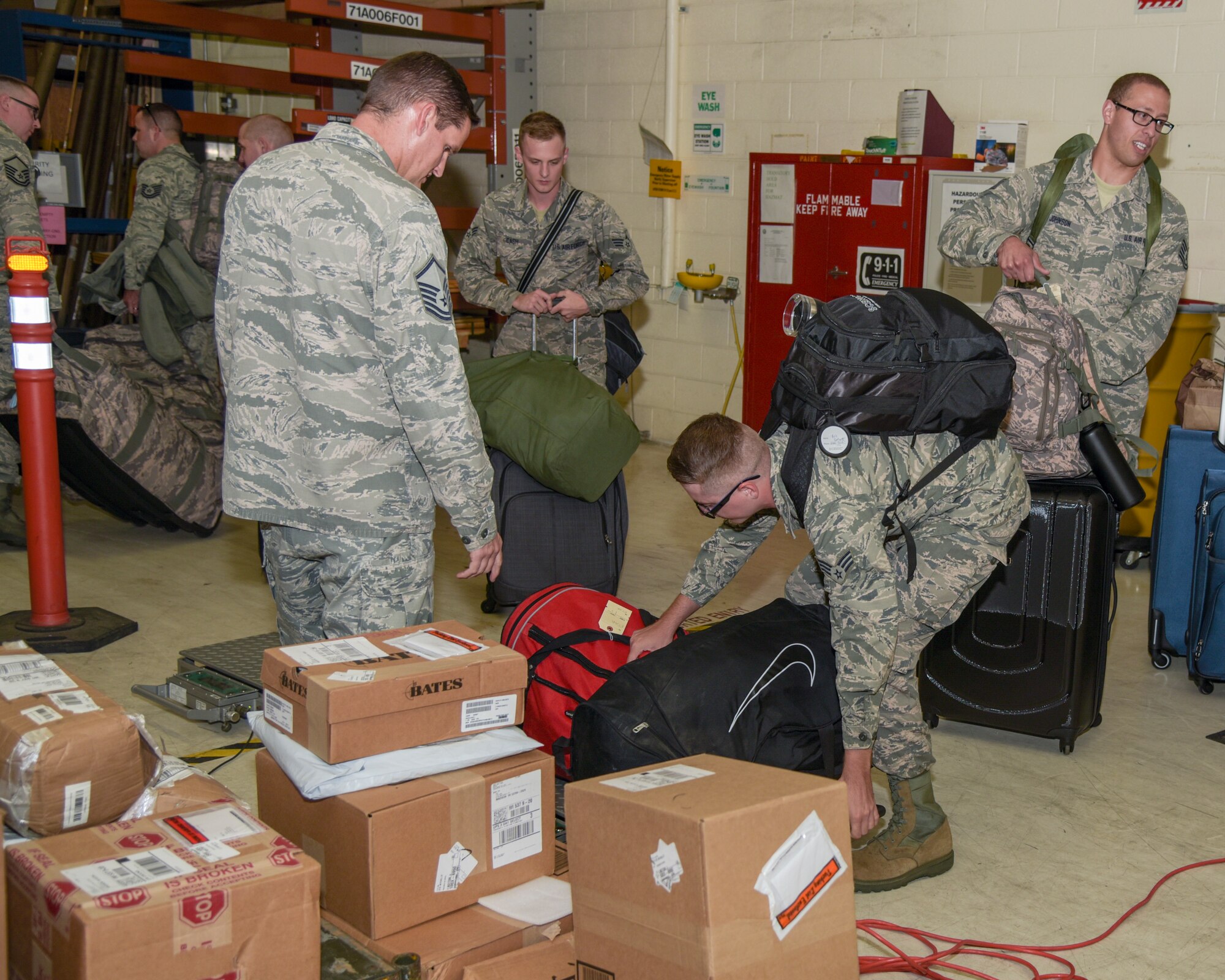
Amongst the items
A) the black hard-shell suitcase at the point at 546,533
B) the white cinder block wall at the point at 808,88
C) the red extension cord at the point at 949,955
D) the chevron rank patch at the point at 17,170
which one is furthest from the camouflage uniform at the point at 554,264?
the red extension cord at the point at 949,955

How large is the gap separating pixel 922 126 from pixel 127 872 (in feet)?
15.9

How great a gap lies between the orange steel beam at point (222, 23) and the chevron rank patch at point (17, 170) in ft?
7.33

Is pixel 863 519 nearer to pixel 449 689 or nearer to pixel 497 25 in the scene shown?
pixel 449 689

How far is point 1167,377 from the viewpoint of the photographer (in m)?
4.84

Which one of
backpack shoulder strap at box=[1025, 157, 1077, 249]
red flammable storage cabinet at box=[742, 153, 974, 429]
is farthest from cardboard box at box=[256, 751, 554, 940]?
red flammable storage cabinet at box=[742, 153, 974, 429]

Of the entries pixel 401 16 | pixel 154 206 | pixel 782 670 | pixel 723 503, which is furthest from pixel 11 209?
pixel 782 670

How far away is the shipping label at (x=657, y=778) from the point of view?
176 cm

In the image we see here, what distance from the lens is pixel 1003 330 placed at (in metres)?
3.22

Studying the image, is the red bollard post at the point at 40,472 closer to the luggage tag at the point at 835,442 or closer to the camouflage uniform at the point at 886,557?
the camouflage uniform at the point at 886,557

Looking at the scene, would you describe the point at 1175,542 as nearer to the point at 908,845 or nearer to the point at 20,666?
the point at 908,845

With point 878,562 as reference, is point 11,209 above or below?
above

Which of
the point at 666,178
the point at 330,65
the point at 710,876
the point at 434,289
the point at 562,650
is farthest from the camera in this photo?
the point at 666,178

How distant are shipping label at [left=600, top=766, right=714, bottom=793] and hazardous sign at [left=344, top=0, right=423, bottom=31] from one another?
5.04 m

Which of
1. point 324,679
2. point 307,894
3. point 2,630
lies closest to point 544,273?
point 2,630
